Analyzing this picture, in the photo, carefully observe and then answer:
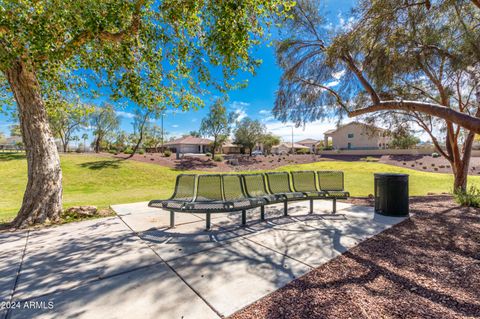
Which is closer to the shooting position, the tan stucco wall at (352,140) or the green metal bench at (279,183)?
the green metal bench at (279,183)

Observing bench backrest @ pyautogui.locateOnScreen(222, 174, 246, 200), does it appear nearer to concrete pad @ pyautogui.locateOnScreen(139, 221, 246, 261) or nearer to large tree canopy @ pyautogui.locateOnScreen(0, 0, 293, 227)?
concrete pad @ pyautogui.locateOnScreen(139, 221, 246, 261)

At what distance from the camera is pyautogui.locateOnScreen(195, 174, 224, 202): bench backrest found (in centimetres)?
508

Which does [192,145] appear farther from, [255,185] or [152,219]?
[255,185]

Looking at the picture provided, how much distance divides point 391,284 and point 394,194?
3.40 metres

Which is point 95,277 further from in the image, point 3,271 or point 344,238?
point 344,238

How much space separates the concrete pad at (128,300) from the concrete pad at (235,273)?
0.55 feet

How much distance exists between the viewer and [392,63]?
6039mm

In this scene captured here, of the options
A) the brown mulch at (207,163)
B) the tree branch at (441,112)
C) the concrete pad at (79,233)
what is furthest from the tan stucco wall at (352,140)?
the concrete pad at (79,233)

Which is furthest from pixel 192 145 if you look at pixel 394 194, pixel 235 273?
pixel 235 273

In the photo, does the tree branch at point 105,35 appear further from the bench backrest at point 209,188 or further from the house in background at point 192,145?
the house in background at point 192,145

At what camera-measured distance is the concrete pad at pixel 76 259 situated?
2.74 meters

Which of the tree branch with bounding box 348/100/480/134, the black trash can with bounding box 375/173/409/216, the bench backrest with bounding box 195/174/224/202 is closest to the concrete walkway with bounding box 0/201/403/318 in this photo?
the black trash can with bounding box 375/173/409/216

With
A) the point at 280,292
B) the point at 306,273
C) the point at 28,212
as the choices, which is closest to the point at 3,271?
the point at 28,212

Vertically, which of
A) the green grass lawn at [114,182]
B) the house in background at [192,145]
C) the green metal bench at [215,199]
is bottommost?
the green grass lawn at [114,182]
